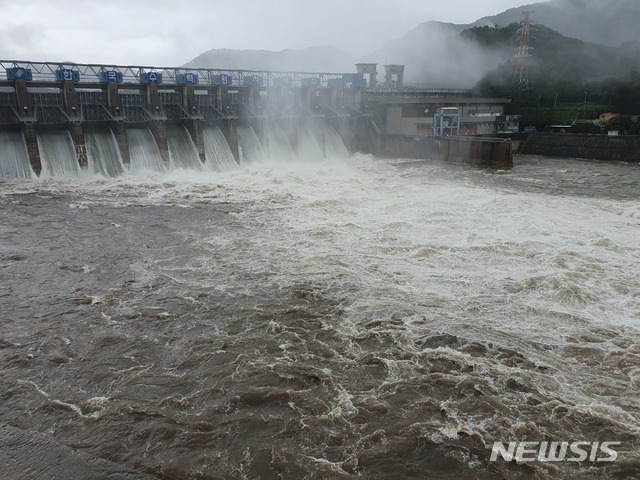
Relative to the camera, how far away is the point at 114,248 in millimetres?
14602

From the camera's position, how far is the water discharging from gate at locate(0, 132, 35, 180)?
22953 millimetres

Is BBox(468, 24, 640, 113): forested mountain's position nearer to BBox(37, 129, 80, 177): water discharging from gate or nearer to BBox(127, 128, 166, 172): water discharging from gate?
BBox(127, 128, 166, 172): water discharging from gate

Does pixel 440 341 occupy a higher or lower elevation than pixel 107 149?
lower

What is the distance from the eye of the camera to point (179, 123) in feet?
95.3

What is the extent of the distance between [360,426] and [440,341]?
286cm

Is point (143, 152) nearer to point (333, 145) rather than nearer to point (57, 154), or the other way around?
point (57, 154)

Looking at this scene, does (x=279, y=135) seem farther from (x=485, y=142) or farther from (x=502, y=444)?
(x=502, y=444)

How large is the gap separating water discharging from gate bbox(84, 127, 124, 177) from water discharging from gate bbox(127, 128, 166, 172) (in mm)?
731

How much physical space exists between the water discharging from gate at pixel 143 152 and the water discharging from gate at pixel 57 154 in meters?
2.72

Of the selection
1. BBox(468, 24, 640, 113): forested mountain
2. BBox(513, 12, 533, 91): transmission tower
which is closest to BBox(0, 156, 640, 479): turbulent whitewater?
BBox(468, 24, 640, 113): forested mountain

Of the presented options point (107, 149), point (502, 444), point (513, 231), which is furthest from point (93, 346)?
point (107, 149)

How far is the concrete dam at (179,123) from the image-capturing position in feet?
78.4

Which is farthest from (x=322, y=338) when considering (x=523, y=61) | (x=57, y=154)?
(x=523, y=61)

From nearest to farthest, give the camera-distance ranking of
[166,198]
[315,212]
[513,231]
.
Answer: [513,231] → [315,212] → [166,198]
